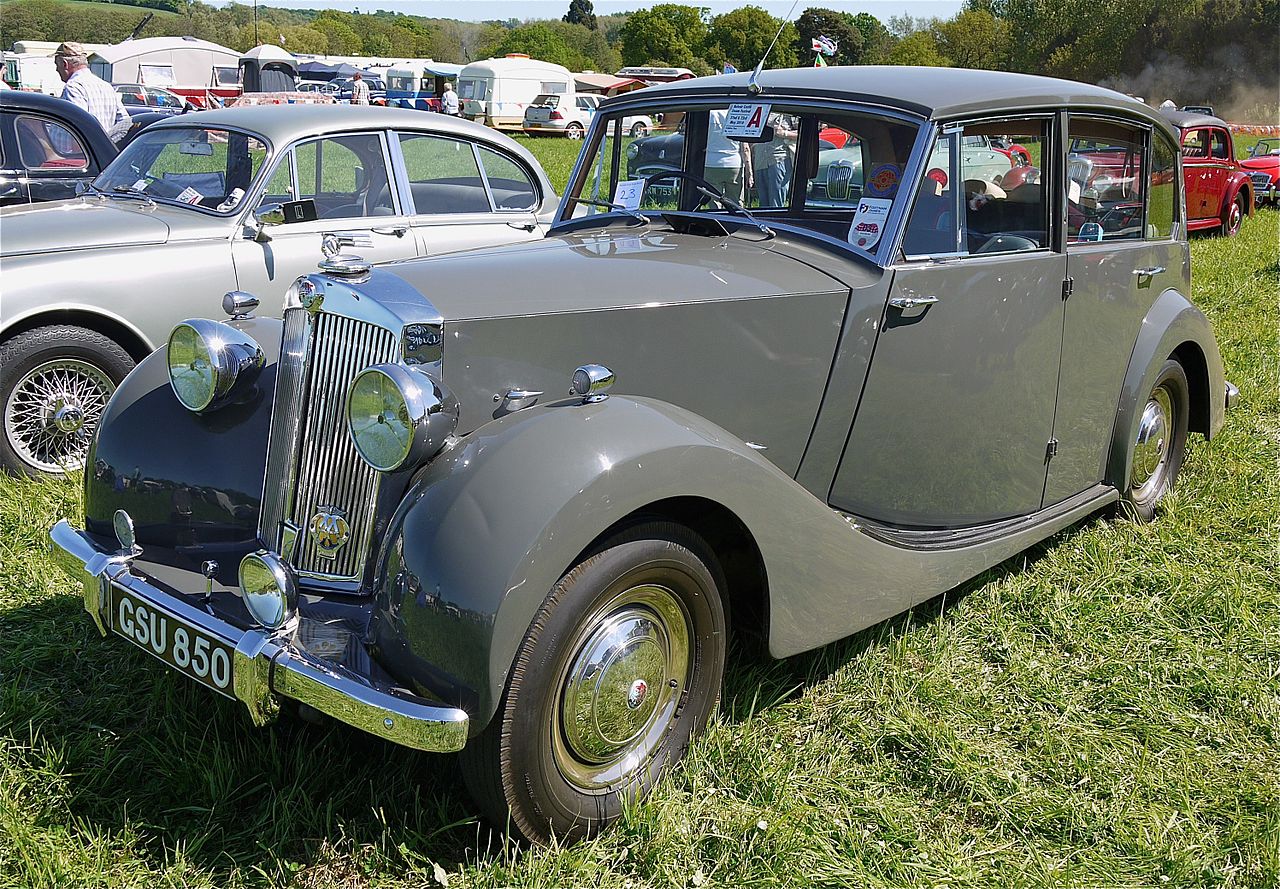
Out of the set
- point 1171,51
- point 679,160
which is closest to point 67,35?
point 1171,51

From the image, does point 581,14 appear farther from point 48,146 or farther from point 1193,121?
point 48,146

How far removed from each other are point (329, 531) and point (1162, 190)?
Answer: 3679 millimetres

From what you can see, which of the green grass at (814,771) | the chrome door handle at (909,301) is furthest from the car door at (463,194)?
the chrome door handle at (909,301)

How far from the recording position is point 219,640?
7.30 feet

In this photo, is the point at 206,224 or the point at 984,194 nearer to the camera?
the point at 984,194

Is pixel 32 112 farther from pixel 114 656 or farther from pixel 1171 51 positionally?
pixel 1171 51

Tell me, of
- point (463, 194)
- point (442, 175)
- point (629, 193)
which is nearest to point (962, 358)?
point (629, 193)

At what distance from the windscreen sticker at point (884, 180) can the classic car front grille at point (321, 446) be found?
1641 millimetres

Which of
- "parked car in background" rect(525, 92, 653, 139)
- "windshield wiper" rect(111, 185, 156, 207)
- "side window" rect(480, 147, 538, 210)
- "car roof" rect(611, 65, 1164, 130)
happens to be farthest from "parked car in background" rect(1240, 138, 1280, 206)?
"parked car in background" rect(525, 92, 653, 139)

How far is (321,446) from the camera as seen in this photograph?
2469 millimetres

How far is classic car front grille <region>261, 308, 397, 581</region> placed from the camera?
2.41 meters

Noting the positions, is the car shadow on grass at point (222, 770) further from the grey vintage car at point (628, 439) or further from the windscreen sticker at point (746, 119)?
the windscreen sticker at point (746, 119)

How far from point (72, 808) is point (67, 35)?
75984 mm

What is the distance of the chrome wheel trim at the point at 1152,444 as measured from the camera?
4.34 metres
